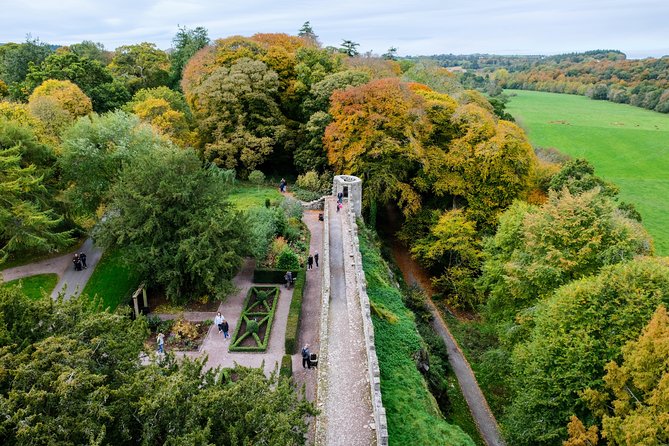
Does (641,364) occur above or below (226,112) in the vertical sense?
below

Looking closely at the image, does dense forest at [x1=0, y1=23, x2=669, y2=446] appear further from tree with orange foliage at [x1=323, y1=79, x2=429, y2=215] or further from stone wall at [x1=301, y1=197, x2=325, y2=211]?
stone wall at [x1=301, y1=197, x2=325, y2=211]

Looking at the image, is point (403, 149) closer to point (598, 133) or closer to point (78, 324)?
point (78, 324)

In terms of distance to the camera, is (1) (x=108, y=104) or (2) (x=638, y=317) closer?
(2) (x=638, y=317)

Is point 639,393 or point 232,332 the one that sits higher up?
point 639,393

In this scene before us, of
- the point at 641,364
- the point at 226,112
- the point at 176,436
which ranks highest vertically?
the point at 226,112

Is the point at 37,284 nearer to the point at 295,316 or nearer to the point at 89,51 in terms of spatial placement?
the point at 295,316

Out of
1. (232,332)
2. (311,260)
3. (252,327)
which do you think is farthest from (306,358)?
(311,260)

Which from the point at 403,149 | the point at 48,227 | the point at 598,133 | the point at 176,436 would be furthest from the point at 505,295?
the point at 598,133

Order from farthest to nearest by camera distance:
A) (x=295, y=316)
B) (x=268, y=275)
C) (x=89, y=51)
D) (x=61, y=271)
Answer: (x=89, y=51), (x=268, y=275), (x=61, y=271), (x=295, y=316)
